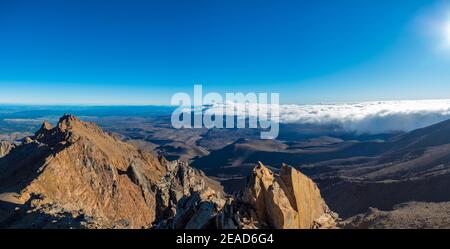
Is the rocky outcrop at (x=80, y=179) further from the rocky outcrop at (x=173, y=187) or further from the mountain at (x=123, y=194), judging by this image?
the rocky outcrop at (x=173, y=187)

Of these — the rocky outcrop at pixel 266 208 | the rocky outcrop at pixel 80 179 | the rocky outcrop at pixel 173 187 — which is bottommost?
the rocky outcrop at pixel 173 187

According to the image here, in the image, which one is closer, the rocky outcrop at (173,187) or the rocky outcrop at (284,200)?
the rocky outcrop at (284,200)

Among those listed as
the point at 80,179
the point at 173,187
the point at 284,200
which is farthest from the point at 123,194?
the point at 284,200

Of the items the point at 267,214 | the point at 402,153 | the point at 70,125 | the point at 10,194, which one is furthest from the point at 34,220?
the point at 402,153

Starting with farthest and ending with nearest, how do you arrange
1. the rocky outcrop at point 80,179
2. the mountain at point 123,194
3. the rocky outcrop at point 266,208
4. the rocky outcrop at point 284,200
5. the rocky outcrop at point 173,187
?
1. the rocky outcrop at point 173,187
2. the rocky outcrop at point 80,179
3. the mountain at point 123,194
4. the rocky outcrop at point 284,200
5. the rocky outcrop at point 266,208

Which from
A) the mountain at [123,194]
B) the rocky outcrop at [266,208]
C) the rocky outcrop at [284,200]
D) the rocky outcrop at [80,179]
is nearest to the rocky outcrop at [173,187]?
the mountain at [123,194]

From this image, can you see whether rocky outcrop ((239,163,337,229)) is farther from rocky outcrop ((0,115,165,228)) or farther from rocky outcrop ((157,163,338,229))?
rocky outcrop ((0,115,165,228))

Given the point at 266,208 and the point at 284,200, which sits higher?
the point at 284,200

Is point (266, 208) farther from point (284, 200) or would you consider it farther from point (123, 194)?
point (123, 194)
